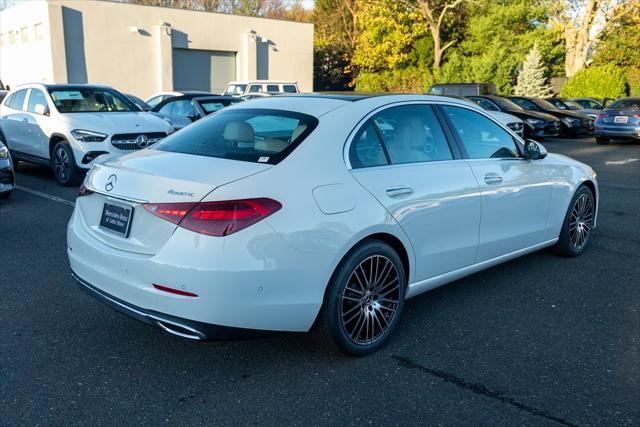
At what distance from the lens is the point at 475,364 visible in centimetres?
360

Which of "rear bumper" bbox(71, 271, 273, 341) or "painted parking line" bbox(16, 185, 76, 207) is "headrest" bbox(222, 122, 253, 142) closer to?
"rear bumper" bbox(71, 271, 273, 341)

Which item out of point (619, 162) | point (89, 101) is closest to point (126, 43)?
point (89, 101)

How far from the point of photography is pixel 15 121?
1059cm

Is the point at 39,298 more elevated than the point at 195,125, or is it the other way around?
the point at 195,125

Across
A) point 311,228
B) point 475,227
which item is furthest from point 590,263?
point 311,228

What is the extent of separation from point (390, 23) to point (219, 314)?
40.2 m

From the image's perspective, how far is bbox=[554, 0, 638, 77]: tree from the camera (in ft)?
112

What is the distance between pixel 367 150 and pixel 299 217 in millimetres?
847

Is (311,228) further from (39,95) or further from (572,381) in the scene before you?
(39,95)

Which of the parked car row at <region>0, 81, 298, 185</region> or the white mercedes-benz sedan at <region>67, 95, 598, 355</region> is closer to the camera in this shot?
the white mercedes-benz sedan at <region>67, 95, 598, 355</region>

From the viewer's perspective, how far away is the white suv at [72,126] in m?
9.17

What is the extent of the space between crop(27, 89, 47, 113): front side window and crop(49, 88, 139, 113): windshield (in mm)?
218

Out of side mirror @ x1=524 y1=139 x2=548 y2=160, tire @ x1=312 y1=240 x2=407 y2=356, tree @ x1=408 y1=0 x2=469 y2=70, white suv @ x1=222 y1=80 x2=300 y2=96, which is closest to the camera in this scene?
tire @ x1=312 y1=240 x2=407 y2=356

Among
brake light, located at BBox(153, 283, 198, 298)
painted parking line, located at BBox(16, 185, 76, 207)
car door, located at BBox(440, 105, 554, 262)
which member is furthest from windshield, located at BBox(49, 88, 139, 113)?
brake light, located at BBox(153, 283, 198, 298)
